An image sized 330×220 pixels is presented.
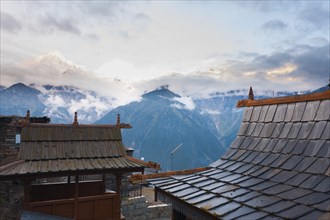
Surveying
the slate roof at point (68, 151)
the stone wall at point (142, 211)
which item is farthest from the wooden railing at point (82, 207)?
the stone wall at point (142, 211)

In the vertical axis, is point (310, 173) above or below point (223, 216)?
above

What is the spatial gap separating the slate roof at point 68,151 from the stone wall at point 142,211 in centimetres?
761

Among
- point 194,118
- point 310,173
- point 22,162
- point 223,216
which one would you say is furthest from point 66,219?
point 194,118

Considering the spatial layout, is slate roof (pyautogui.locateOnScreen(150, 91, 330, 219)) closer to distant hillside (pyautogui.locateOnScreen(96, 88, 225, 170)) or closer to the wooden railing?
the wooden railing

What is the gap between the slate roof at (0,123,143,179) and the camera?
11.9m

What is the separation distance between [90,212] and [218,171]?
9.09m

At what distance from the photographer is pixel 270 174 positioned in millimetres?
5141

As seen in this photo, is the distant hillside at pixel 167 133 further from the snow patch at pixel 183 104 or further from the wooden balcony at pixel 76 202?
the wooden balcony at pixel 76 202

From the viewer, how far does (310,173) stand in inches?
177

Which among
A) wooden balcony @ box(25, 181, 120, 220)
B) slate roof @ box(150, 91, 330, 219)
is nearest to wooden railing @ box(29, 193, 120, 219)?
wooden balcony @ box(25, 181, 120, 220)

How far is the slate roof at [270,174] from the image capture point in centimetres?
408

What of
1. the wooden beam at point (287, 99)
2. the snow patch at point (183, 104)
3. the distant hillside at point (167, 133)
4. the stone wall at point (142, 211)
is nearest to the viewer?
the wooden beam at point (287, 99)

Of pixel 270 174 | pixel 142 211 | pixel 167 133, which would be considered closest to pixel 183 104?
pixel 167 133

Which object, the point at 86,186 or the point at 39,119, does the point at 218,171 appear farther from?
the point at 39,119
